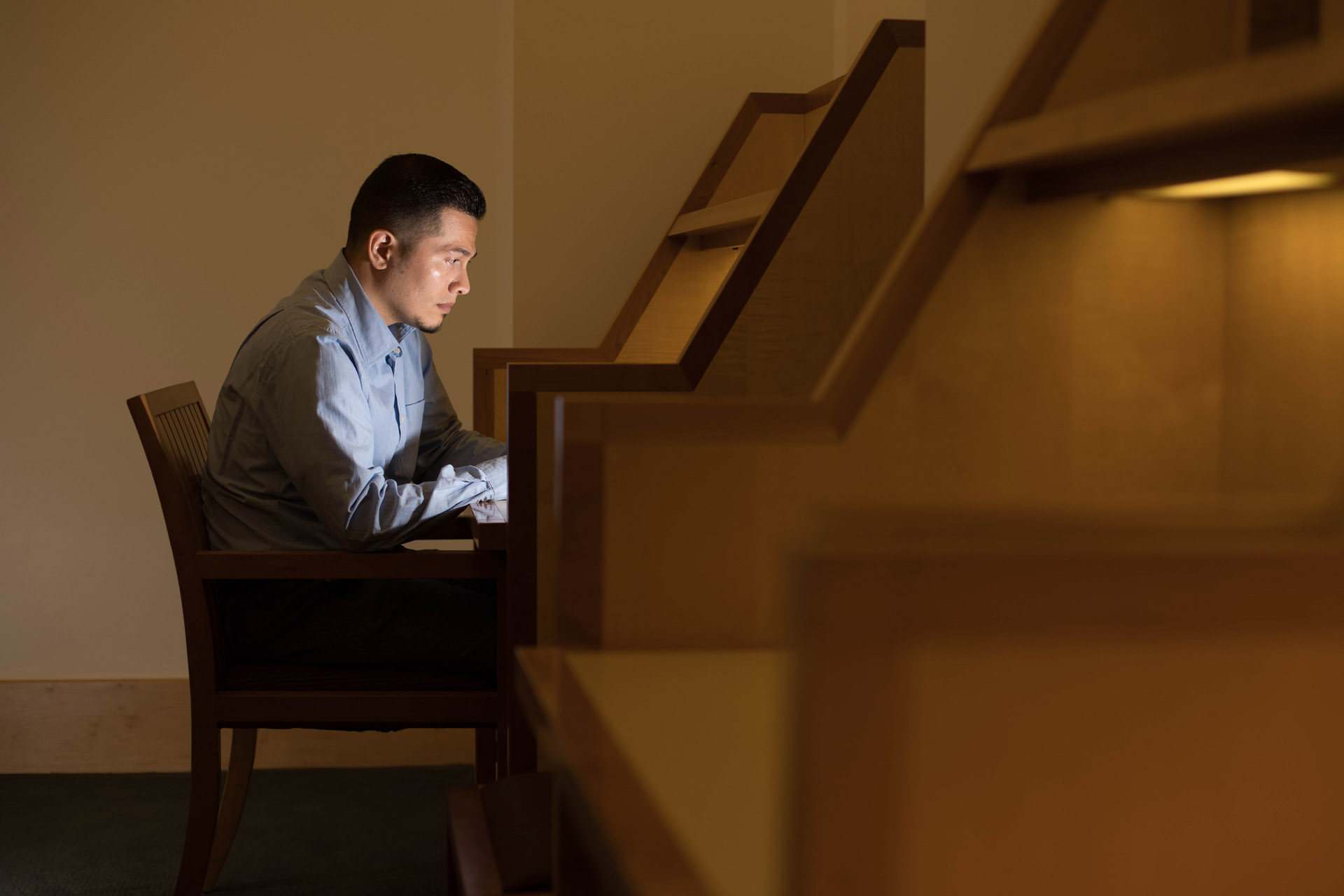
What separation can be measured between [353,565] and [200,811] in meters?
0.45

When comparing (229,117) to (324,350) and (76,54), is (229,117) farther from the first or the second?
(324,350)

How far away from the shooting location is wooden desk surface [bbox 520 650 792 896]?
45cm

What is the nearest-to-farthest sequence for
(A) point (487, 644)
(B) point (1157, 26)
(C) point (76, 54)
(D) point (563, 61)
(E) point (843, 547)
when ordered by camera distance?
(E) point (843, 547) → (B) point (1157, 26) → (A) point (487, 644) → (D) point (563, 61) → (C) point (76, 54)

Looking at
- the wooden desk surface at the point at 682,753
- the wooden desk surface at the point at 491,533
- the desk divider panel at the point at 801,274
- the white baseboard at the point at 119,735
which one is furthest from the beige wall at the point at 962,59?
the white baseboard at the point at 119,735

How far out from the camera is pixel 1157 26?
69cm

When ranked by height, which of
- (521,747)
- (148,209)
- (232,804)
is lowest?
(232,804)

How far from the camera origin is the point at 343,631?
1.62m

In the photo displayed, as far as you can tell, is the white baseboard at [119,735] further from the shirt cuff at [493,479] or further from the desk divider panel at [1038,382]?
the desk divider panel at [1038,382]

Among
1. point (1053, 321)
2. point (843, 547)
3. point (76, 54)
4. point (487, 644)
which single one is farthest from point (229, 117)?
point (843, 547)

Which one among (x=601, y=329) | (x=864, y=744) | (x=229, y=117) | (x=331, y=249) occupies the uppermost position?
(x=229, y=117)

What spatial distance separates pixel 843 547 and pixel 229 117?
2.50m

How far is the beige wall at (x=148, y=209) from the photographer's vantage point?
2508mm

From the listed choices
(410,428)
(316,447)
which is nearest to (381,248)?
(410,428)

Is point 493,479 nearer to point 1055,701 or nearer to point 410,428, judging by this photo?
point 410,428
